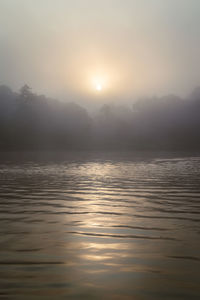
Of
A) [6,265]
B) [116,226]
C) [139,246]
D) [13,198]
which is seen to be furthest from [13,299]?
[13,198]

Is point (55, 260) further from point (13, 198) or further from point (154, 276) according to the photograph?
point (13, 198)

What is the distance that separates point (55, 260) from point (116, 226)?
410cm

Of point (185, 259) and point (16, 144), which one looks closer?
point (185, 259)

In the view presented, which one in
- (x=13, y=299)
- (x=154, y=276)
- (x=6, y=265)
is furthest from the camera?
(x=6, y=265)

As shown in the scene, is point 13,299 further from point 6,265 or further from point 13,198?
point 13,198

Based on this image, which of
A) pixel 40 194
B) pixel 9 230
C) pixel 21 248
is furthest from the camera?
pixel 40 194

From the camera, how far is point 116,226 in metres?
11.9

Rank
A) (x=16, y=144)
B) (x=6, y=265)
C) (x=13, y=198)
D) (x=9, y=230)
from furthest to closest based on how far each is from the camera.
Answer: (x=16, y=144) → (x=13, y=198) → (x=9, y=230) → (x=6, y=265)

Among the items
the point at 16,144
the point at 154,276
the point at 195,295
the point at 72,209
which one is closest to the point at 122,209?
the point at 72,209

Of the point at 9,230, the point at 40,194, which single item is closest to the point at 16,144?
the point at 40,194

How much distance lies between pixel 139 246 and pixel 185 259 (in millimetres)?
1638

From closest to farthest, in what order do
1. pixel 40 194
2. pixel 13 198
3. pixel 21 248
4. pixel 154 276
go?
pixel 154 276
pixel 21 248
pixel 13 198
pixel 40 194

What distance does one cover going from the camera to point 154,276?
7.23 metres

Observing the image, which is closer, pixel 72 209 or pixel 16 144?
pixel 72 209
